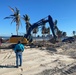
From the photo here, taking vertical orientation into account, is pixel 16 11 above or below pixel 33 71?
above

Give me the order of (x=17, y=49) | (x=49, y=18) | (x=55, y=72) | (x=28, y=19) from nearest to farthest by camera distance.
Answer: (x=55, y=72) → (x=17, y=49) → (x=49, y=18) → (x=28, y=19)

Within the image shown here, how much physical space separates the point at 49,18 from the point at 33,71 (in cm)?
2601

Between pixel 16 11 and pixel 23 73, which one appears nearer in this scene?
pixel 23 73

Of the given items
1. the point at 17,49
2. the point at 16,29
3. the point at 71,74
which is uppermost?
the point at 16,29

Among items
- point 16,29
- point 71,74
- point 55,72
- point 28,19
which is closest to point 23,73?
point 55,72

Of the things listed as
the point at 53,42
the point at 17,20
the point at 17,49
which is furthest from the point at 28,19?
the point at 17,49

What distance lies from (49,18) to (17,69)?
25.6m

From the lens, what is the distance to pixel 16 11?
157 feet

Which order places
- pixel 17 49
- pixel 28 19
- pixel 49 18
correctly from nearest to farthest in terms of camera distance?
pixel 17 49 → pixel 49 18 → pixel 28 19

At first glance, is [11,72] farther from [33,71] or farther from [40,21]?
[40,21]

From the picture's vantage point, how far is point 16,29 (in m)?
48.2

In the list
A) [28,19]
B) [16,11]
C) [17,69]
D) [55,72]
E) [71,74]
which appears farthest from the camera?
[28,19]

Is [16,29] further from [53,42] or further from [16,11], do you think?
[53,42]

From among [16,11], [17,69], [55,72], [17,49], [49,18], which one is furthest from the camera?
[16,11]
